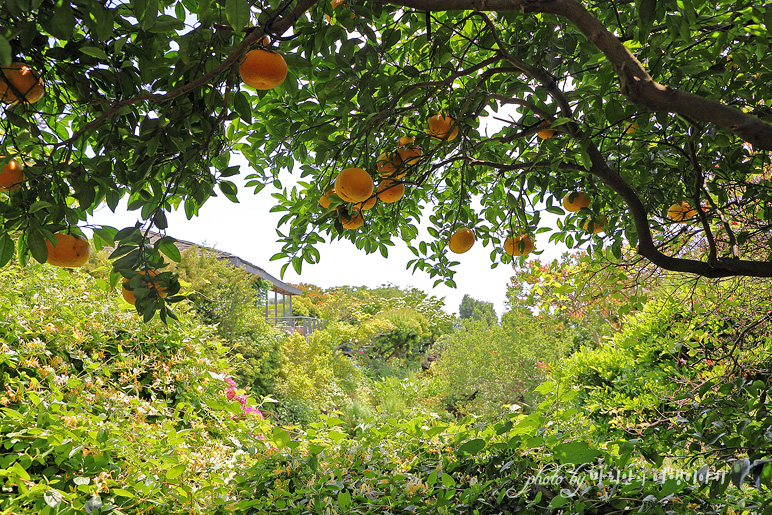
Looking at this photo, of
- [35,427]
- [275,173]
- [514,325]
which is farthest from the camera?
[514,325]

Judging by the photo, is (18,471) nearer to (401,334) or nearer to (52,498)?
(52,498)

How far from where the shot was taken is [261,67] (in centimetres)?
104

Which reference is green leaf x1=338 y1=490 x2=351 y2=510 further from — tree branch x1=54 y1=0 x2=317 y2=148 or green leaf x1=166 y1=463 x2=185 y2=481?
tree branch x1=54 y1=0 x2=317 y2=148

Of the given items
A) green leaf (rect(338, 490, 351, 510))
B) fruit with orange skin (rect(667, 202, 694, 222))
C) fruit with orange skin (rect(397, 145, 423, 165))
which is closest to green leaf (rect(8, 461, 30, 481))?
green leaf (rect(338, 490, 351, 510))

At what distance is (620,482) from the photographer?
5.51 ft

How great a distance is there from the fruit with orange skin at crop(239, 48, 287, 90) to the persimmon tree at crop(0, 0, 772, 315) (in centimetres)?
3

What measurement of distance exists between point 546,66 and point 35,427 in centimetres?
220

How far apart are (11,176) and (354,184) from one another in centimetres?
91

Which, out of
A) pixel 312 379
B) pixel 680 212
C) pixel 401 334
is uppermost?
pixel 401 334

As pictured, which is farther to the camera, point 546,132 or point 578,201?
point 578,201

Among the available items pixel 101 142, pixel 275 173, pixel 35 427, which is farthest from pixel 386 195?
pixel 35 427

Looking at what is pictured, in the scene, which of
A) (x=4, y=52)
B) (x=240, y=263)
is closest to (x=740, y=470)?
(x=4, y=52)

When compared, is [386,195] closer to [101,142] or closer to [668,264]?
[101,142]

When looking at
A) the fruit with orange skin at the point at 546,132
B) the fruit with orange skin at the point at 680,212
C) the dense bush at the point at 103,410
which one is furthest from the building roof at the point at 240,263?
the fruit with orange skin at the point at 680,212
